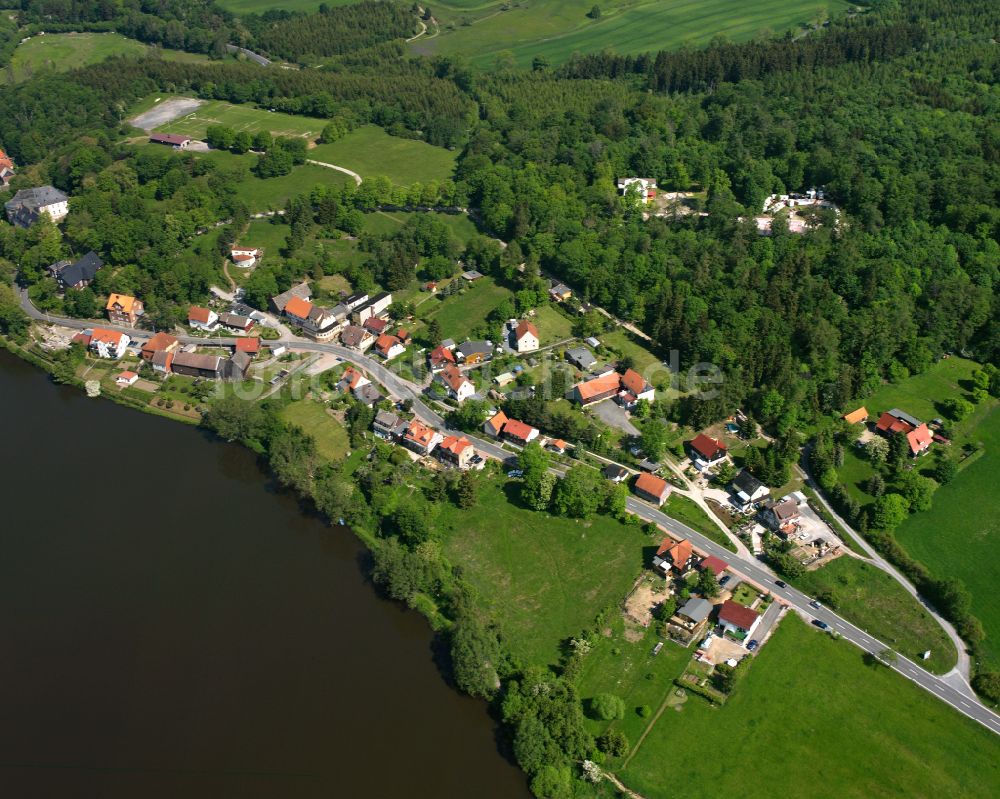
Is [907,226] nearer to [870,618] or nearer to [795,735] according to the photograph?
[870,618]

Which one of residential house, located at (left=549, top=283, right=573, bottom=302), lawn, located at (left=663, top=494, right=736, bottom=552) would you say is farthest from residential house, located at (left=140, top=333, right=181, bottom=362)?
lawn, located at (left=663, top=494, right=736, bottom=552)

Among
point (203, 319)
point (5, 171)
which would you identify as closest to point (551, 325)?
point (203, 319)

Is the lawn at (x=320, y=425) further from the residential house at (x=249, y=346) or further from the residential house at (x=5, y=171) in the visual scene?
the residential house at (x=5, y=171)

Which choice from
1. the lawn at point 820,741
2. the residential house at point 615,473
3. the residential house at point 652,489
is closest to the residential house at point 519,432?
the residential house at point 615,473

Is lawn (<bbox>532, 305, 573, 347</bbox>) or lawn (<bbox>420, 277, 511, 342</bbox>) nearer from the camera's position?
lawn (<bbox>532, 305, 573, 347</bbox>)

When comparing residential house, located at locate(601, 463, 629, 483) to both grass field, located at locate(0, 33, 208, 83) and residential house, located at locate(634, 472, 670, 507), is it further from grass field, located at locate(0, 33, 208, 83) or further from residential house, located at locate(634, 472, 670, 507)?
grass field, located at locate(0, 33, 208, 83)
